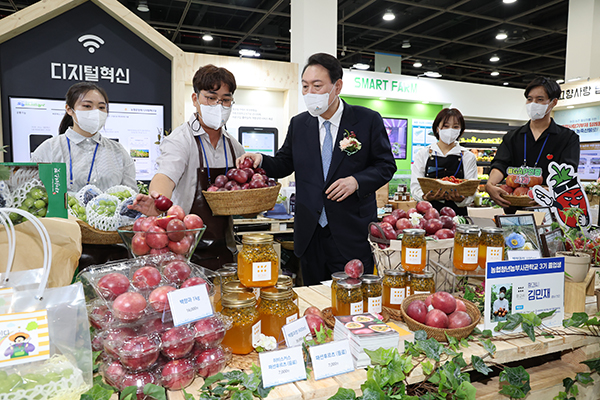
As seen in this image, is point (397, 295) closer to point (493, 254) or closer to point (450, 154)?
point (493, 254)

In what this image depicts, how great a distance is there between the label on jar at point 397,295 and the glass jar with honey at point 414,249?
97mm

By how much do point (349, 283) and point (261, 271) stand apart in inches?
12.2

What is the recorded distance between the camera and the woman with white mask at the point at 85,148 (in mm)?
2852

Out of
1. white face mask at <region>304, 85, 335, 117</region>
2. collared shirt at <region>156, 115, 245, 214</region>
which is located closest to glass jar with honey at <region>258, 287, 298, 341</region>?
collared shirt at <region>156, 115, 245, 214</region>

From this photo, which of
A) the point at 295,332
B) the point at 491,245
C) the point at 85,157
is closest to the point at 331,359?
the point at 295,332

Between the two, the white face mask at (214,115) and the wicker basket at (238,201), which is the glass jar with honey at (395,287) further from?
the white face mask at (214,115)

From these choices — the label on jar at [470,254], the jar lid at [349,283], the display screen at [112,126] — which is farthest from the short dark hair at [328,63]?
the display screen at [112,126]

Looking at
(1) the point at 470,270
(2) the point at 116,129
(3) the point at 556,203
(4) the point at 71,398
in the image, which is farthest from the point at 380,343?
(2) the point at 116,129

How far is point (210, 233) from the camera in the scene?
2.38 m

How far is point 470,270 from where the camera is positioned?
1594 mm

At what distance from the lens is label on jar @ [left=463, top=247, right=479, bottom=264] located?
5.09ft

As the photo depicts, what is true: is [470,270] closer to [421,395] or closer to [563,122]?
[421,395]

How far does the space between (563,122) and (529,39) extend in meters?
3.05

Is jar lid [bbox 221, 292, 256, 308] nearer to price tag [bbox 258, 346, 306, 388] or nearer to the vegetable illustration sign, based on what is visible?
price tag [bbox 258, 346, 306, 388]
